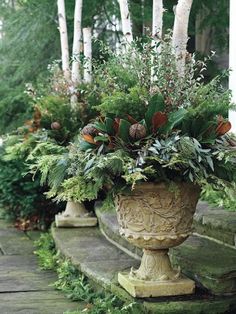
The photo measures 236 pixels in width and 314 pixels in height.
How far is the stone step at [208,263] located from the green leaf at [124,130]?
995 mm

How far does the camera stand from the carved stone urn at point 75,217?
6574mm

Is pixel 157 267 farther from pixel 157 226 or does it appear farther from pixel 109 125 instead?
pixel 109 125

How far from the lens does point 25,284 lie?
208 inches

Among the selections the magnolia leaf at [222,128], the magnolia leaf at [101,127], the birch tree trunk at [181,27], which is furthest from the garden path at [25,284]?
the birch tree trunk at [181,27]

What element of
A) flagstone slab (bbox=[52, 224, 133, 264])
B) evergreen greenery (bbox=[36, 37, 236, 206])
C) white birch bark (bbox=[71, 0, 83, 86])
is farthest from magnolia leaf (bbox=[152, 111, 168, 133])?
white birch bark (bbox=[71, 0, 83, 86])

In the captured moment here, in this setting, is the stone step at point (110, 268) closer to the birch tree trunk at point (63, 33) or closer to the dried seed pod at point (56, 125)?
the dried seed pod at point (56, 125)

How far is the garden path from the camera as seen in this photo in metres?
4.64

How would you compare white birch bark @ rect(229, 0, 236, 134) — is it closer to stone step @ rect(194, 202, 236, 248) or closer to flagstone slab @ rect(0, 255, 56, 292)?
stone step @ rect(194, 202, 236, 248)

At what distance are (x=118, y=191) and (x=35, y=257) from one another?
8.30 feet

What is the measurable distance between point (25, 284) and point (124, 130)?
197 centimetres

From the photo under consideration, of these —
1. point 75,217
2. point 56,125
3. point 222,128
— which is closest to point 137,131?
point 222,128

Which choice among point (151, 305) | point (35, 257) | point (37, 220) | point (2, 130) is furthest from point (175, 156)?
point (2, 130)

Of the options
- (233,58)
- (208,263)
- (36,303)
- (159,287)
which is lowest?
(36,303)

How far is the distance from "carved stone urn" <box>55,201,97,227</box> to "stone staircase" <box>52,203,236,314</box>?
119 millimetres
